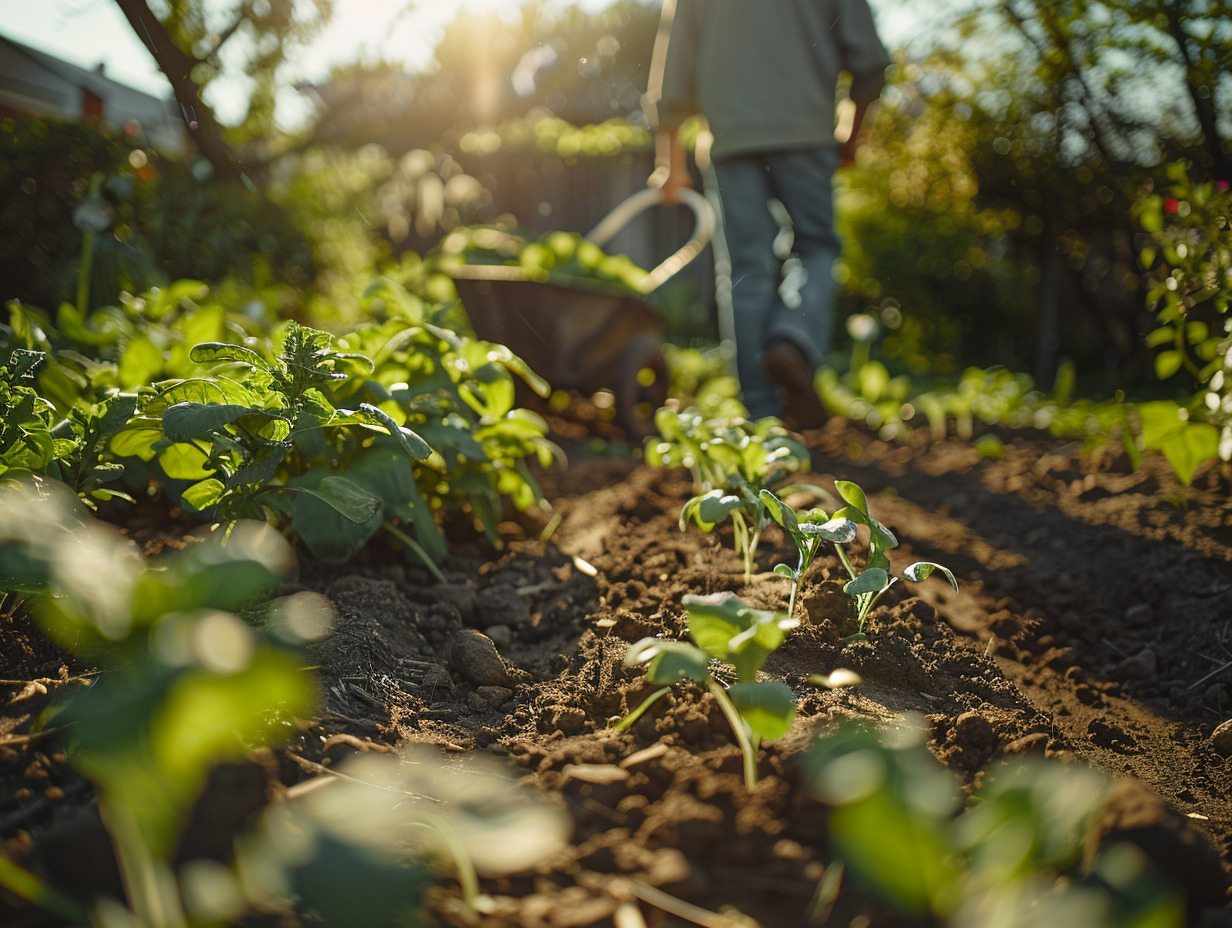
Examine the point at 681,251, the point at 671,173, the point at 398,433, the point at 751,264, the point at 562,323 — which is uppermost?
the point at 671,173

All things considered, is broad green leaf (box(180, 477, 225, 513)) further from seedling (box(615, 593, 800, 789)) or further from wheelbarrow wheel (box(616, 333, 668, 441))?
wheelbarrow wheel (box(616, 333, 668, 441))

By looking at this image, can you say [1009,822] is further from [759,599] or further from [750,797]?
[759,599]

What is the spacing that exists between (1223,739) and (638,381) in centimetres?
264

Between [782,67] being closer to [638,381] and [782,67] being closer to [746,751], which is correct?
[638,381]

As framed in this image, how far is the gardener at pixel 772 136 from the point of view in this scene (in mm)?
3359

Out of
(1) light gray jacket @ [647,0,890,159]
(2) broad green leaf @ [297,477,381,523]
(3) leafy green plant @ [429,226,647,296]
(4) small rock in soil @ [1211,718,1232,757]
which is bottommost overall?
(4) small rock in soil @ [1211,718,1232,757]

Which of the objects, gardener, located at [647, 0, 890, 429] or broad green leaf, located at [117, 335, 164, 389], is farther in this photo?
gardener, located at [647, 0, 890, 429]

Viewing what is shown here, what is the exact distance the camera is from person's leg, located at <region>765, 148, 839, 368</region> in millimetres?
3451

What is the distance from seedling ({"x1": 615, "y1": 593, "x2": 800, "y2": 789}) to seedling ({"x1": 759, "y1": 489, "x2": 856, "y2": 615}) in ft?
1.02

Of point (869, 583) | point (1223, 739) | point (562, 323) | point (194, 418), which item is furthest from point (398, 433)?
point (562, 323)

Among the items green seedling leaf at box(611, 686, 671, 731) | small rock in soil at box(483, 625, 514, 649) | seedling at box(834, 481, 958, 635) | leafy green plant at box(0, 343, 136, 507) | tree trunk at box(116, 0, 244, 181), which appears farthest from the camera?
tree trunk at box(116, 0, 244, 181)

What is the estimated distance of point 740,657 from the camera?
91 centimetres

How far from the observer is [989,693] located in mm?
1327

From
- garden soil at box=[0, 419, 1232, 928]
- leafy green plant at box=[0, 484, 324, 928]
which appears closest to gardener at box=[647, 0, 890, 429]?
garden soil at box=[0, 419, 1232, 928]
